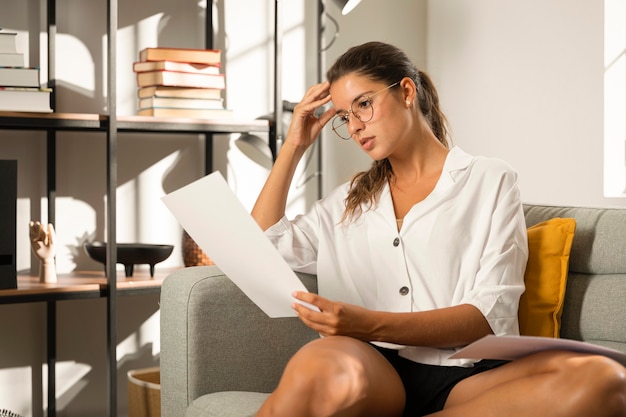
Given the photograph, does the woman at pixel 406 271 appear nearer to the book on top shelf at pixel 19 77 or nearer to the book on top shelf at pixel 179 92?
the book on top shelf at pixel 179 92

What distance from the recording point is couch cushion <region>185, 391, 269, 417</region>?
1.71m

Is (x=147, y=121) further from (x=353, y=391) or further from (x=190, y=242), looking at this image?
(x=353, y=391)

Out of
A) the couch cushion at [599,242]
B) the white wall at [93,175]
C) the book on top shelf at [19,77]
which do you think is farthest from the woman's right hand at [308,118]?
the white wall at [93,175]

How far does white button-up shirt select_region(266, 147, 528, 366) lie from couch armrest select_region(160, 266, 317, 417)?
0.58 ft

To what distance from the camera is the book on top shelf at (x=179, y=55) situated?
284 centimetres

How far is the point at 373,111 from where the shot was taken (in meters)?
1.94

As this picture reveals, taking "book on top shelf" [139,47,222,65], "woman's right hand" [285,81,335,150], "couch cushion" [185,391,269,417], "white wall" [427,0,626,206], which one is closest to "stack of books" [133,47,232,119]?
"book on top shelf" [139,47,222,65]

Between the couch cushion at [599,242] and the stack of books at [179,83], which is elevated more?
the stack of books at [179,83]

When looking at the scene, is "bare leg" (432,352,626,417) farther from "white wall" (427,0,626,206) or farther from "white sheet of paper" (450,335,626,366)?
"white wall" (427,0,626,206)

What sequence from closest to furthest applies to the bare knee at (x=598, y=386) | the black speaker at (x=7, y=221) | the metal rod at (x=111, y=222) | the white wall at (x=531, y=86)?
the bare knee at (x=598, y=386) → the black speaker at (x=7, y=221) → the metal rod at (x=111, y=222) → the white wall at (x=531, y=86)

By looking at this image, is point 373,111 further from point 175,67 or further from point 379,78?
point 175,67

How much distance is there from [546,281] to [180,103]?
4.70ft

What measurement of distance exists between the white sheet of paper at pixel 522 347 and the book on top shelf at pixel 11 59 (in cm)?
165

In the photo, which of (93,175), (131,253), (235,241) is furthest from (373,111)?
(93,175)
